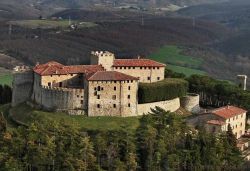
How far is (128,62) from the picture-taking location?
79.1 m

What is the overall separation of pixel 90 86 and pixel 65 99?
334cm

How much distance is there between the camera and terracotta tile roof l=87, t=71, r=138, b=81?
71.5 meters

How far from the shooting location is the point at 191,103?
261ft

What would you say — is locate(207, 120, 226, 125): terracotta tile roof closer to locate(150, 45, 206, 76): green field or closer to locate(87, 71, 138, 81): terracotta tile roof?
locate(87, 71, 138, 81): terracotta tile roof

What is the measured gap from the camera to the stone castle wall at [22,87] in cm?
7856

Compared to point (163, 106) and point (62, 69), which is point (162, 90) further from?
point (62, 69)

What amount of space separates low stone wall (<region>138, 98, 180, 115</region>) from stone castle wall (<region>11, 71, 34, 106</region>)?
14.3 m

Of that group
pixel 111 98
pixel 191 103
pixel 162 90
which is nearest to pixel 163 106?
pixel 162 90

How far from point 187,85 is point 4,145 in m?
27.1

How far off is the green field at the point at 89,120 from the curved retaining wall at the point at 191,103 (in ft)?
30.5

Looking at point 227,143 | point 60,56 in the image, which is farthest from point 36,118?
point 60,56

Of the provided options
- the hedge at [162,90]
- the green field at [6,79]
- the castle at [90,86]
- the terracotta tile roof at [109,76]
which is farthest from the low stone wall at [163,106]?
the green field at [6,79]

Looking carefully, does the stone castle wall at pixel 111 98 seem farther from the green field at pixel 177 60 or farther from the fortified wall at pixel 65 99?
the green field at pixel 177 60

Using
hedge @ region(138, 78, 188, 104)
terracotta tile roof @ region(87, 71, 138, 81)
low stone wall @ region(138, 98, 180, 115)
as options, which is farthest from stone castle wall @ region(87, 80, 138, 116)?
low stone wall @ region(138, 98, 180, 115)
